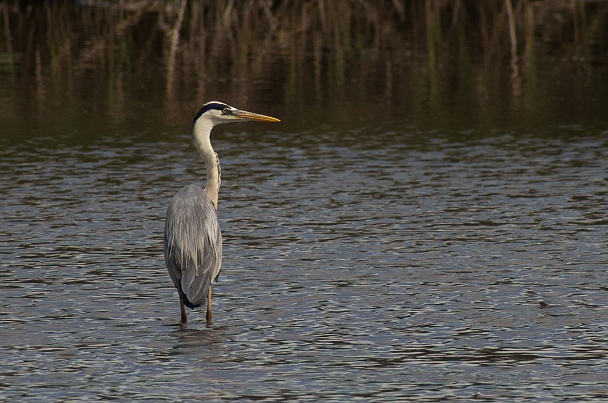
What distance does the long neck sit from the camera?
11859 mm

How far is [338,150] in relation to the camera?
20.6m

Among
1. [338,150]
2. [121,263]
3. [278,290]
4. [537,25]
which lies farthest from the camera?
[537,25]

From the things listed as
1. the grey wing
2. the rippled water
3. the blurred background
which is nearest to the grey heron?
the grey wing

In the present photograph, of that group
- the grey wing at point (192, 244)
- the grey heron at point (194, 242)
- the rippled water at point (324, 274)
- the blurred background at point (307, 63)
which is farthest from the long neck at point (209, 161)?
the blurred background at point (307, 63)

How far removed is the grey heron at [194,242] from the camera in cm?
1068

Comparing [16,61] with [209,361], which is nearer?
[209,361]

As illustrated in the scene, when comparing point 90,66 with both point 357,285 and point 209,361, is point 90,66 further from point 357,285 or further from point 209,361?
point 209,361

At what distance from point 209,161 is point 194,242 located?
3.65ft

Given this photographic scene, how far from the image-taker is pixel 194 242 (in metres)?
11.1

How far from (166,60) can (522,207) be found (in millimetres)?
18195

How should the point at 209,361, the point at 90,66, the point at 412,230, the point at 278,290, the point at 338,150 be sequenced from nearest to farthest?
the point at 209,361 < the point at 278,290 < the point at 412,230 < the point at 338,150 < the point at 90,66

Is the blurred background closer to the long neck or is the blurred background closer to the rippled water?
the rippled water

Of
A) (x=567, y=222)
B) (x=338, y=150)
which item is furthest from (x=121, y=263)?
(x=338, y=150)

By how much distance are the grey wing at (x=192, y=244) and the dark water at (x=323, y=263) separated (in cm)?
38
